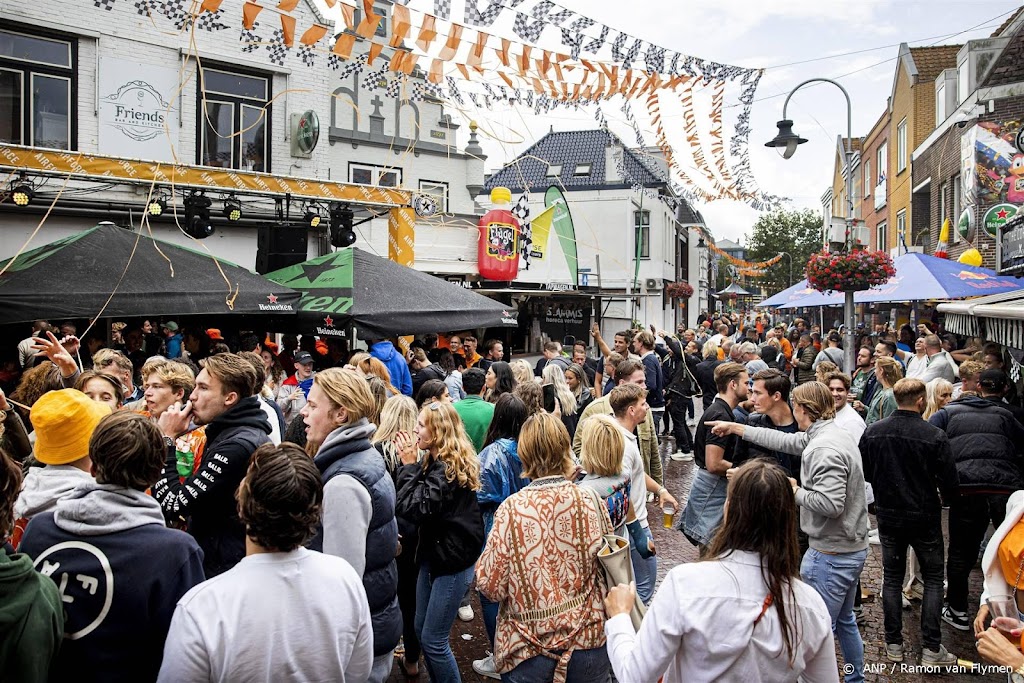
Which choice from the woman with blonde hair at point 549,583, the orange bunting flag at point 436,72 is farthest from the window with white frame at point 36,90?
the woman with blonde hair at point 549,583

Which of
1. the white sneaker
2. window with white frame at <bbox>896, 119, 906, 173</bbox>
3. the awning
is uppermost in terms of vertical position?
window with white frame at <bbox>896, 119, 906, 173</bbox>

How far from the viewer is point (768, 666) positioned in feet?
7.20

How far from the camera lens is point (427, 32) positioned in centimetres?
682

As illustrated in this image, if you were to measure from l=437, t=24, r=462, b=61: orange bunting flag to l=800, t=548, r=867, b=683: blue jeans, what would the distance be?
5.53 m

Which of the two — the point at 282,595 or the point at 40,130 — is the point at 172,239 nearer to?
the point at 40,130

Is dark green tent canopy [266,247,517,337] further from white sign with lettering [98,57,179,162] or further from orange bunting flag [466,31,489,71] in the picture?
white sign with lettering [98,57,179,162]

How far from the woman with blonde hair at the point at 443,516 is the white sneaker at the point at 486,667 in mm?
697

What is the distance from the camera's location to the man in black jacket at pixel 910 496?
471 centimetres

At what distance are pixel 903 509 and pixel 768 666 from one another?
3122 mm

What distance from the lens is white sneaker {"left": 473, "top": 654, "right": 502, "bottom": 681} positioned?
4621 mm

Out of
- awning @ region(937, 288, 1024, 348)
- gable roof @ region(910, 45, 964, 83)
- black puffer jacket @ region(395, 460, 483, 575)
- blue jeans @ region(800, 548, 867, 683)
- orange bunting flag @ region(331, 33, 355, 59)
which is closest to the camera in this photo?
black puffer jacket @ region(395, 460, 483, 575)

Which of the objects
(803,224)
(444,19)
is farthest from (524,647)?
(803,224)

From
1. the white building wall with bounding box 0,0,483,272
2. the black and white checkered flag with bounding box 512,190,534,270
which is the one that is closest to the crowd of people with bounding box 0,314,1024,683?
the white building wall with bounding box 0,0,483,272

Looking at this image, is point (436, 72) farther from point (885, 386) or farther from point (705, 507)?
point (885, 386)
